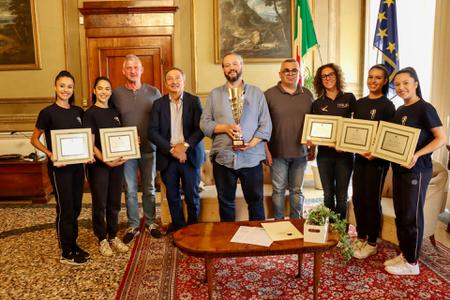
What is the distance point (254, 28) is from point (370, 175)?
3424 mm

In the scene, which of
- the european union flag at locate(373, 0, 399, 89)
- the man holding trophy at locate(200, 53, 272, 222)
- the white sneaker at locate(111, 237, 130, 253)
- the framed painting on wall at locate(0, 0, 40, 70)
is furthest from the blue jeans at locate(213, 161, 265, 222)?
the framed painting on wall at locate(0, 0, 40, 70)

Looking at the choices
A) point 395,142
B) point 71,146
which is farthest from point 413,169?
point 71,146

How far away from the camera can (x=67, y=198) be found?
2.84 meters

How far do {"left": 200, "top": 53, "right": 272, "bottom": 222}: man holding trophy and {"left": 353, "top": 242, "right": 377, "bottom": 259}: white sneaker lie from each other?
34.1 inches

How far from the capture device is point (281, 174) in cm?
323

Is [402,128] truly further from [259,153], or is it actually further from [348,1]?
[348,1]

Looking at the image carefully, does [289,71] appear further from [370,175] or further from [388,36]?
[388,36]

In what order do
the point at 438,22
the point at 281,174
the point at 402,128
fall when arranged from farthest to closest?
the point at 438,22 < the point at 281,174 < the point at 402,128

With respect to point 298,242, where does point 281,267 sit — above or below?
below

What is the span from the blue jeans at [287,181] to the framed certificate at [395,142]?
2.20ft

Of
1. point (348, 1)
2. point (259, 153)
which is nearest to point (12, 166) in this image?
point (259, 153)

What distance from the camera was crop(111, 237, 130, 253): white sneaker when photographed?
3223 mm

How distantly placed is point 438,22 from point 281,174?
2.31 meters

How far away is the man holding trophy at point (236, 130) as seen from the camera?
296 cm
